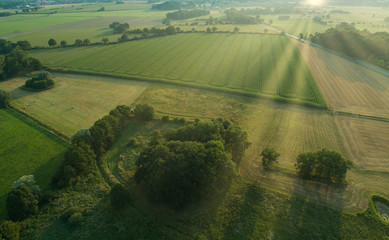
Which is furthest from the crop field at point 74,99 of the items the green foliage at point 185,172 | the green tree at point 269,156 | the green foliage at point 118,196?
the green tree at point 269,156

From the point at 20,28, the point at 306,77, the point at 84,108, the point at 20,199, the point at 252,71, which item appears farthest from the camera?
the point at 20,28

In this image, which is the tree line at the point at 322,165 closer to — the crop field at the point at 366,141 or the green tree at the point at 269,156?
the green tree at the point at 269,156

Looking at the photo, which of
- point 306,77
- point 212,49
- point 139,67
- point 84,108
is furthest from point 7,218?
point 212,49

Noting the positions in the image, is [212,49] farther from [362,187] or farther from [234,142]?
[362,187]

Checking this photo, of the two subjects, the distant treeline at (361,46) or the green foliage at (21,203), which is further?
the distant treeline at (361,46)

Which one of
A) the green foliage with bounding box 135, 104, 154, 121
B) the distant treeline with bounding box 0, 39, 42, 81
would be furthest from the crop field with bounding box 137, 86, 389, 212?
the distant treeline with bounding box 0, 39, 42, 81

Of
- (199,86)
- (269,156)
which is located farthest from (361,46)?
(269,156)
